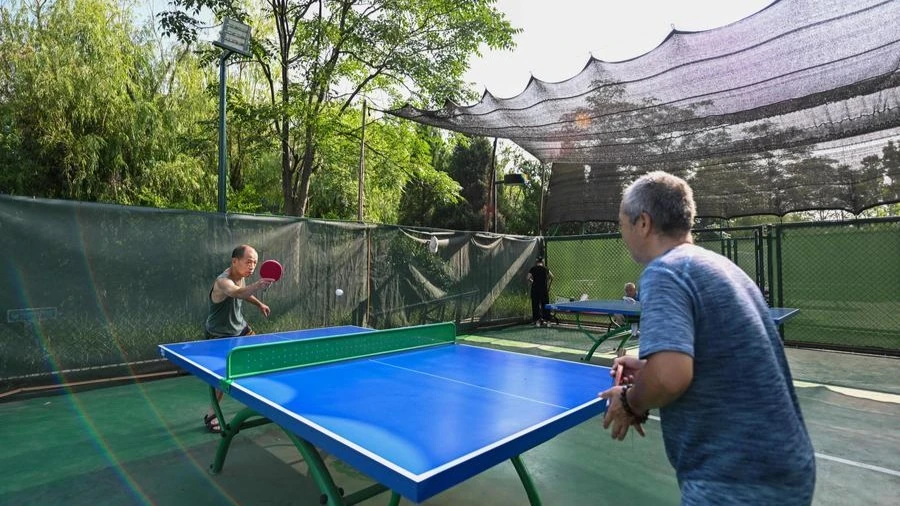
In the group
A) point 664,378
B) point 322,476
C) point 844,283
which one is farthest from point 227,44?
point 844,283

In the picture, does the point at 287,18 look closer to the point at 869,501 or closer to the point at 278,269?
the point at 278,269

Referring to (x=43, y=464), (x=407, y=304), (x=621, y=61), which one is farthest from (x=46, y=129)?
(x=621, y=61)

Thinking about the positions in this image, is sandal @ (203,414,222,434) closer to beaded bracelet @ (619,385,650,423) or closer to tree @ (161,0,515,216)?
beaded bracelet @ (619,385,650,423)

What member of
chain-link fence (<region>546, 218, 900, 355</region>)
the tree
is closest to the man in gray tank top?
the tree

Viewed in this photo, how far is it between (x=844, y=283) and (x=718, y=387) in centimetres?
866

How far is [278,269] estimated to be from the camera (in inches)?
139

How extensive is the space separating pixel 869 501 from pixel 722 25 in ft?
12.4

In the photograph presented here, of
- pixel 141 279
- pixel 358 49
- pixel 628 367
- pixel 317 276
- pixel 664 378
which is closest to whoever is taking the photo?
pixel 664 378

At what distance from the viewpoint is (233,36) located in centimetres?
598

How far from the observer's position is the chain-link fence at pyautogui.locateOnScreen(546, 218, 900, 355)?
734cm

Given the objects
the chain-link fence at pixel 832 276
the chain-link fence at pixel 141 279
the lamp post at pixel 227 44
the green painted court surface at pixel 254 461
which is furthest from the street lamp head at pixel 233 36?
the chain-link fence at pixel 832 276

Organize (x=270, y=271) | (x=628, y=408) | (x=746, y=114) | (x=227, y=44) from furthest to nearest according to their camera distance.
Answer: (x=227, y=44) → (x=746, y=114) → (x=270, y=271) → (x=628, y=408)

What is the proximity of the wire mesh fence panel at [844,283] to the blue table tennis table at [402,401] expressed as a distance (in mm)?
7133

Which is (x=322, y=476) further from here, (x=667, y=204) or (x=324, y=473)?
(x=667, y=204)
